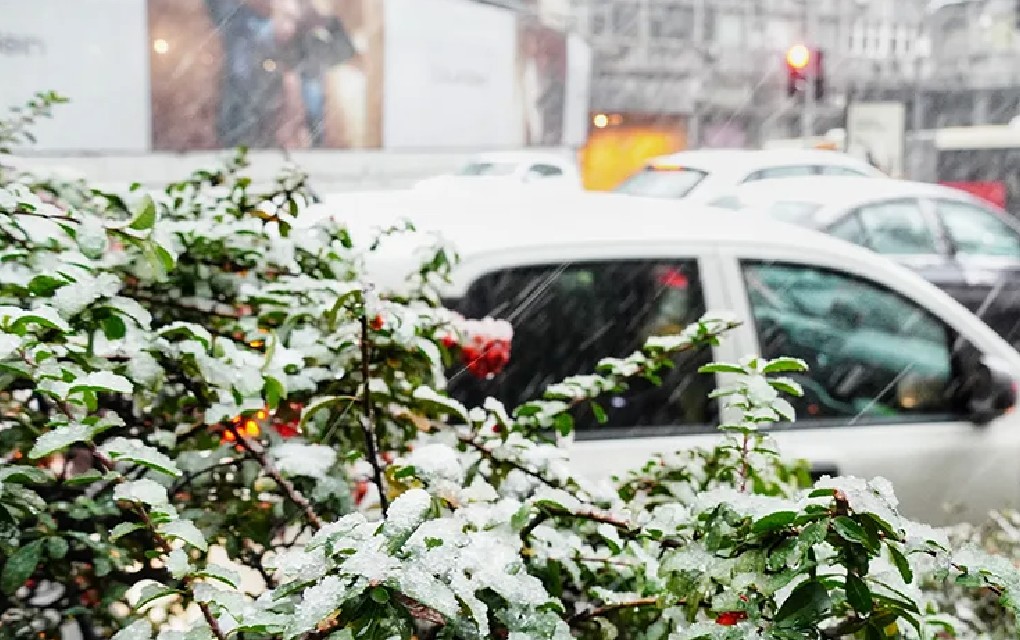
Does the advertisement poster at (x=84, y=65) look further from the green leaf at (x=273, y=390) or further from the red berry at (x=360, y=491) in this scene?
the green leaf at (x=273, y=390)

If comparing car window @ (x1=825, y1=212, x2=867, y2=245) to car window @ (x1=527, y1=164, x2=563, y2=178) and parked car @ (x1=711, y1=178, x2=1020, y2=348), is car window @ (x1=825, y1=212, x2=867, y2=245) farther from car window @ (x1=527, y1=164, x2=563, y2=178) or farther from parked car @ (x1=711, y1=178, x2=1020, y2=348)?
car window @ (x1=527, y1=164, x2=563, y2=178)

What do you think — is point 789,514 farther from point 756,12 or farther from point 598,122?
point 756,12

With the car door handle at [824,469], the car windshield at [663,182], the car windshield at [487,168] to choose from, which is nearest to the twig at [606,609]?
the car door handle at [824,469]

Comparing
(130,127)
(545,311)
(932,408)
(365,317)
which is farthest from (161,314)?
(130,127)

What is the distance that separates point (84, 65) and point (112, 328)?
32.6 ft

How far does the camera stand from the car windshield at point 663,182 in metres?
7.68

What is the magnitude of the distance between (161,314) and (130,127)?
9186mm

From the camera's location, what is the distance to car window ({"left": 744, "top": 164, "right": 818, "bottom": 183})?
7598 millimetres

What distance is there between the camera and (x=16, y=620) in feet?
5.42

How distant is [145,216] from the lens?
1.16m

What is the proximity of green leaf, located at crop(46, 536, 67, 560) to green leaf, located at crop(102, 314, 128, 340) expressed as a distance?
0.32m

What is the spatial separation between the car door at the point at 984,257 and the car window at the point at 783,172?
1.10 meters

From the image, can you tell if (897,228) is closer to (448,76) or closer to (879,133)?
(879,133)

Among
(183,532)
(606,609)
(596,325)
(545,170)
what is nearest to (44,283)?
(183,532)
